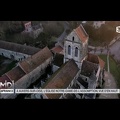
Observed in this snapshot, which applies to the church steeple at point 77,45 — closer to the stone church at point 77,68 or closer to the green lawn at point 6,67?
the stone church at point 77,68

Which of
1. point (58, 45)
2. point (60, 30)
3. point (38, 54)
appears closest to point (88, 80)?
point (38, 54)

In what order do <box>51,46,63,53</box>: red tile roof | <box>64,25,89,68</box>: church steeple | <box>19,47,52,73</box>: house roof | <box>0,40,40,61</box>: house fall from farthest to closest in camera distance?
<box>51,46,63,53</box>: red tile roof
<box>0,40,40,61</box>: house
<box>19,47,52,73</box>: house roof
<box>64,25,89,68</box>: church steeple

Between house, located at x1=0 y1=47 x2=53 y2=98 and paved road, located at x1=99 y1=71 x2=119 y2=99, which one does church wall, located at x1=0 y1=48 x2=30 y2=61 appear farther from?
paved road, located at x1=99 y1=71 x2=119 y2=99

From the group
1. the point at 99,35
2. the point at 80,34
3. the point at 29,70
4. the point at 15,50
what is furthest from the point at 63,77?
the point at 99,35

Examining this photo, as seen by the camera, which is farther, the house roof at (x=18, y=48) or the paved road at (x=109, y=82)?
the house roof at (x=18, y=48)

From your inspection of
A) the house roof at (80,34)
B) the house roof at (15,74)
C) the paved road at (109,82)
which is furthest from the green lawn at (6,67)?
the paved road at (109,82)

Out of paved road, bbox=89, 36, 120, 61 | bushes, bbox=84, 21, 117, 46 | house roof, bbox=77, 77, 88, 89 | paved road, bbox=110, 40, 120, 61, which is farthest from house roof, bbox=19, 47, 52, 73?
paved road, bbox=110, 40, 120, 61

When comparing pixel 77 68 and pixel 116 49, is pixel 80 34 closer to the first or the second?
pixel 77 68
